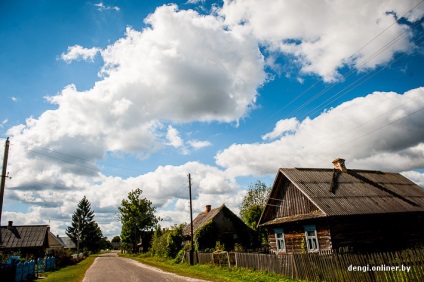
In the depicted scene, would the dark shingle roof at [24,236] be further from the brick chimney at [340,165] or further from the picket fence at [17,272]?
the brick chimney at [340,165]

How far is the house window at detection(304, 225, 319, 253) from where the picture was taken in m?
17.1

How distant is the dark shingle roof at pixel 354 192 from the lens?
1728 centimetres

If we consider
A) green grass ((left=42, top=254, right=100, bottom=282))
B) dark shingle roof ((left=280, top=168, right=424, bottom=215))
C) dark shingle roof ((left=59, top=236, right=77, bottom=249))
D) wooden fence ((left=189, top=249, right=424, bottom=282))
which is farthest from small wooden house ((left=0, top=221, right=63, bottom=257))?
dark shingle roof ((left=59, top=236, right=77, bottom=249))

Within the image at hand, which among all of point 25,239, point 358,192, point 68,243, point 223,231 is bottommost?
point 68,243

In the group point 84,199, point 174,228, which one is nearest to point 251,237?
point 174,228

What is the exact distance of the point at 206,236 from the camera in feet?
102

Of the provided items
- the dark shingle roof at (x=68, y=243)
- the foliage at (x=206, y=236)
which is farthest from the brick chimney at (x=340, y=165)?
the dark shingle roof at (x=68, y=243)

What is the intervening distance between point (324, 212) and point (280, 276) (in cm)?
456

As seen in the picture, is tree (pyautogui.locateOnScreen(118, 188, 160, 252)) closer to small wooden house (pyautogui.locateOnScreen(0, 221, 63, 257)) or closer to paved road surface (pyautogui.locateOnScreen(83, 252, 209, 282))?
small wooden house (pyautogui.locateOnScreen(0, 221, 63, 257))

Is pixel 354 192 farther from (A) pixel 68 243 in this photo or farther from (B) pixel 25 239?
(A) pixel 68 243

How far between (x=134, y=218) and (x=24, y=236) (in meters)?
→ 24.3

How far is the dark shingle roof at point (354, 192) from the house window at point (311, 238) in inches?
34.2

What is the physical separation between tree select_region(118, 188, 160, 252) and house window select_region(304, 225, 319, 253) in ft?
164

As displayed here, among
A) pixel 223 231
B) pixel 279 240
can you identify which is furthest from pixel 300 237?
pixel 223 231
